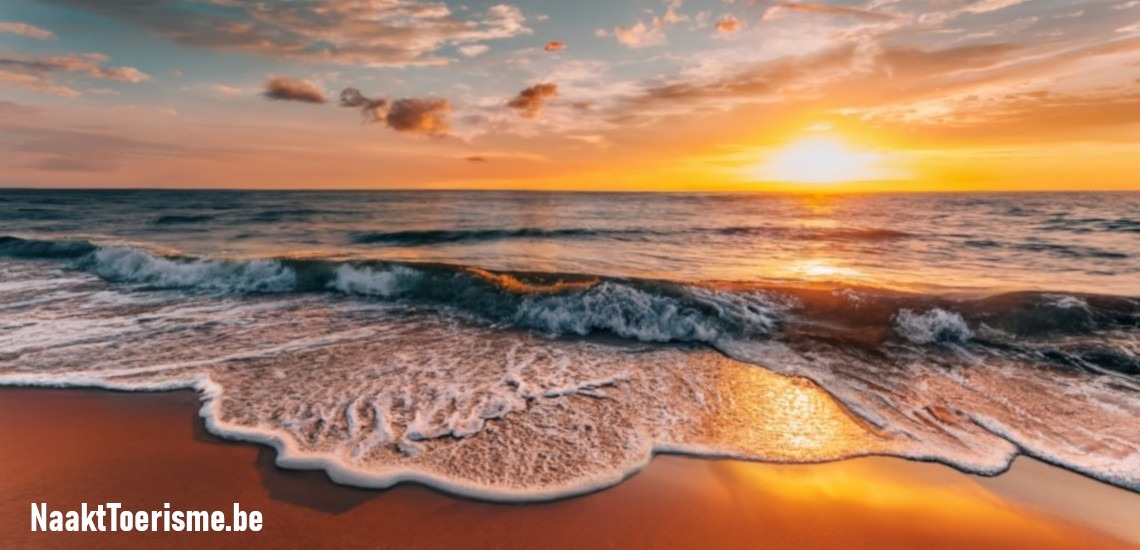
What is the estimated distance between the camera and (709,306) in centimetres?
954

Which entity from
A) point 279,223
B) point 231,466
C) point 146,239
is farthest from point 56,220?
point 231,466

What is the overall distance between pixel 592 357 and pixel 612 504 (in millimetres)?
3751


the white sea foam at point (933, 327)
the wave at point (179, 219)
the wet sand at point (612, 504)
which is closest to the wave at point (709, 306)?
the white sea foam at point (933, 327)

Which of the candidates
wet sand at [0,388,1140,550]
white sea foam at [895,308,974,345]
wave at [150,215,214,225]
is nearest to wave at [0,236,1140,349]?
white sea foam at [895,308,974,345]

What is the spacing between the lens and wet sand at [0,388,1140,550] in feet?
11.9

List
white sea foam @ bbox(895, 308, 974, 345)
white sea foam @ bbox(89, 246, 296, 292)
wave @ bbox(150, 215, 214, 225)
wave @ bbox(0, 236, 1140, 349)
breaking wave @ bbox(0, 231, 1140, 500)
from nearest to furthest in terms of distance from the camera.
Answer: breaking wave @ bbox(0, 231, 1140, 500), white sea foam @ bbox(895, 308, 974, 345), wave @ bbox(0, 236, 1140, 349), white sea foam @ bbox(89, 246, 296, 292), wave @ bbox(150, 215, 214, 225)

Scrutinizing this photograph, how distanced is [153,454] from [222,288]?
909 cm

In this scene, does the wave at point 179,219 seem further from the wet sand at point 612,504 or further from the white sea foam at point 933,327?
the white sea foam at point 933,327

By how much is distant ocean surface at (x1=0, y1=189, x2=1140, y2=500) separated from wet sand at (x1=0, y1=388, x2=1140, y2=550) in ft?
0.73

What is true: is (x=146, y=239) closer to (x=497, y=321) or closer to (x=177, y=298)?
(x=177, y=298)

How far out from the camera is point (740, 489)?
4281 millimetres

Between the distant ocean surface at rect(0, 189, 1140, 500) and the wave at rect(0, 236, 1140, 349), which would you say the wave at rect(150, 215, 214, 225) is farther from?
the wave at rect(0, 236, 1140, 349)

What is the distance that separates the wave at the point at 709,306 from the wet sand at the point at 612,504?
4.33m

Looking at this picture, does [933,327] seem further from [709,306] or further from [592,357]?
[592,357]
